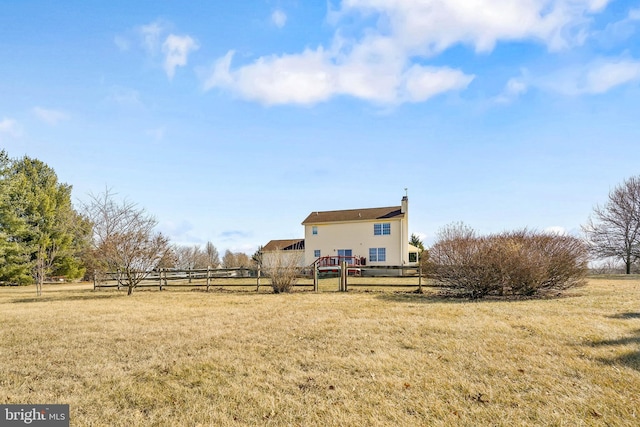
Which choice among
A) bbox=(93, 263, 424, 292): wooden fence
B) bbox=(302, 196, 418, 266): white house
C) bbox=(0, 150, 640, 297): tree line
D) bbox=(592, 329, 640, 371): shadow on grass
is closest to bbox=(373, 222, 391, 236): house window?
bbox=(302, 196, 418, 266): white house

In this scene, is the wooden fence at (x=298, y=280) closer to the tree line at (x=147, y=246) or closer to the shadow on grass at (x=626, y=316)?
the tree line at (x=147, y=246)

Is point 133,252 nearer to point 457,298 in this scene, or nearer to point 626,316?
point 457,298

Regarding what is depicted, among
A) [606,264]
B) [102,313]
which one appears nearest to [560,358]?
[102,313]

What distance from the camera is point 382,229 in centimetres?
3097

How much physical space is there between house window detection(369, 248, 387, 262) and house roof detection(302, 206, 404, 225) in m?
2.63

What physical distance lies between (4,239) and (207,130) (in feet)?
71.3

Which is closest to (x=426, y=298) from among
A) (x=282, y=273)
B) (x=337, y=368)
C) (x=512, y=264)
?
(x=512, y=264)

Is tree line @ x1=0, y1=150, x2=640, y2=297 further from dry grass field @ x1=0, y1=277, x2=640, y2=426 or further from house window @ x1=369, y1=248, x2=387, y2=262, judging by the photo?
house window @ x1=369, y1=248, x2=387, y2=262

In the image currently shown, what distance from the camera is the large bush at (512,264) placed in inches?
447

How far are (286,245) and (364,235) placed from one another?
10782 millimetres

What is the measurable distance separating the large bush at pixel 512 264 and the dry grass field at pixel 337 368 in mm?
2753

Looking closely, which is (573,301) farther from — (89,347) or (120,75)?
(120,75)

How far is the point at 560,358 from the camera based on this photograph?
198 inches

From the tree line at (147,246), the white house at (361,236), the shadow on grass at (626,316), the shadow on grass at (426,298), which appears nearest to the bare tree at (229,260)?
the tree line at (147,246)
